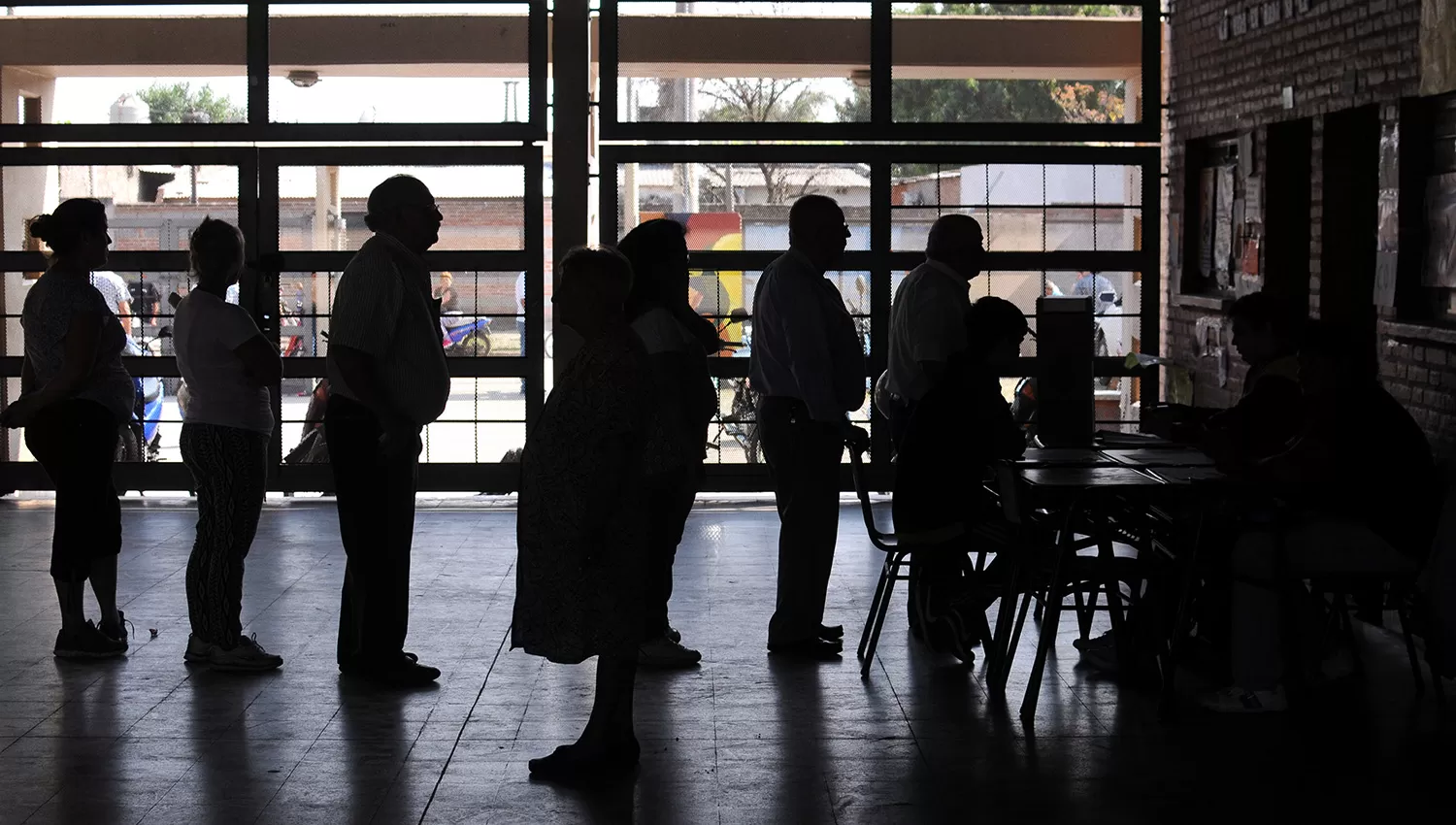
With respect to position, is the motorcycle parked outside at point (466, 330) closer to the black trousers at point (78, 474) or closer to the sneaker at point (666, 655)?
the black trousers at point (78, 474)

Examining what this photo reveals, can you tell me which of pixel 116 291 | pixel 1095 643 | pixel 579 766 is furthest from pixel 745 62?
pixel 579 766

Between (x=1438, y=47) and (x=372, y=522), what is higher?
(x=1438, y=47)

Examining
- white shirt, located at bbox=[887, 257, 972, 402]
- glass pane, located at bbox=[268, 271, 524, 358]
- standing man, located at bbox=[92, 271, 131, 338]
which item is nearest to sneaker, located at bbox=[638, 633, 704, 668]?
white shirt, located at bbox=[887, 257, 972, 402]

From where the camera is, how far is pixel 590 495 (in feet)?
14.9

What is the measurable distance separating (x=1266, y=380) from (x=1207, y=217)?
384cm

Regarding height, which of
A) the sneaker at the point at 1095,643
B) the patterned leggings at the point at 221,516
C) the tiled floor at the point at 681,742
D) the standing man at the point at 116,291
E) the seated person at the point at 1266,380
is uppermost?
the standing man at the point at 116,291

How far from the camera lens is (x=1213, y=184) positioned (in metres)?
9.45

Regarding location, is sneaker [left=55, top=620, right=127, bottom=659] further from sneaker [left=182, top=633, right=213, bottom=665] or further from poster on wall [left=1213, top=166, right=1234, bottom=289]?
poster on wall [left=1213, top=166, right=1234, bottom=289]

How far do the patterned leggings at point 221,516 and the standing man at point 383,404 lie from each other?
411 millimetres

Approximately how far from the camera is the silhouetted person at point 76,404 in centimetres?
612

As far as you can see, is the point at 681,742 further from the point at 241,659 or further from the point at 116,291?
the point at 116,291

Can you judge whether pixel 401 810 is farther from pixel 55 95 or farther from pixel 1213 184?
pixel 55 95

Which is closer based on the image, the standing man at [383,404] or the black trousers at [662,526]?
the black trousers at [662,526]

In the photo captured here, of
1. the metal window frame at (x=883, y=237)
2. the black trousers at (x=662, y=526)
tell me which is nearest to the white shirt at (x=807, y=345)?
the black trousers at (x=662, y=526)
